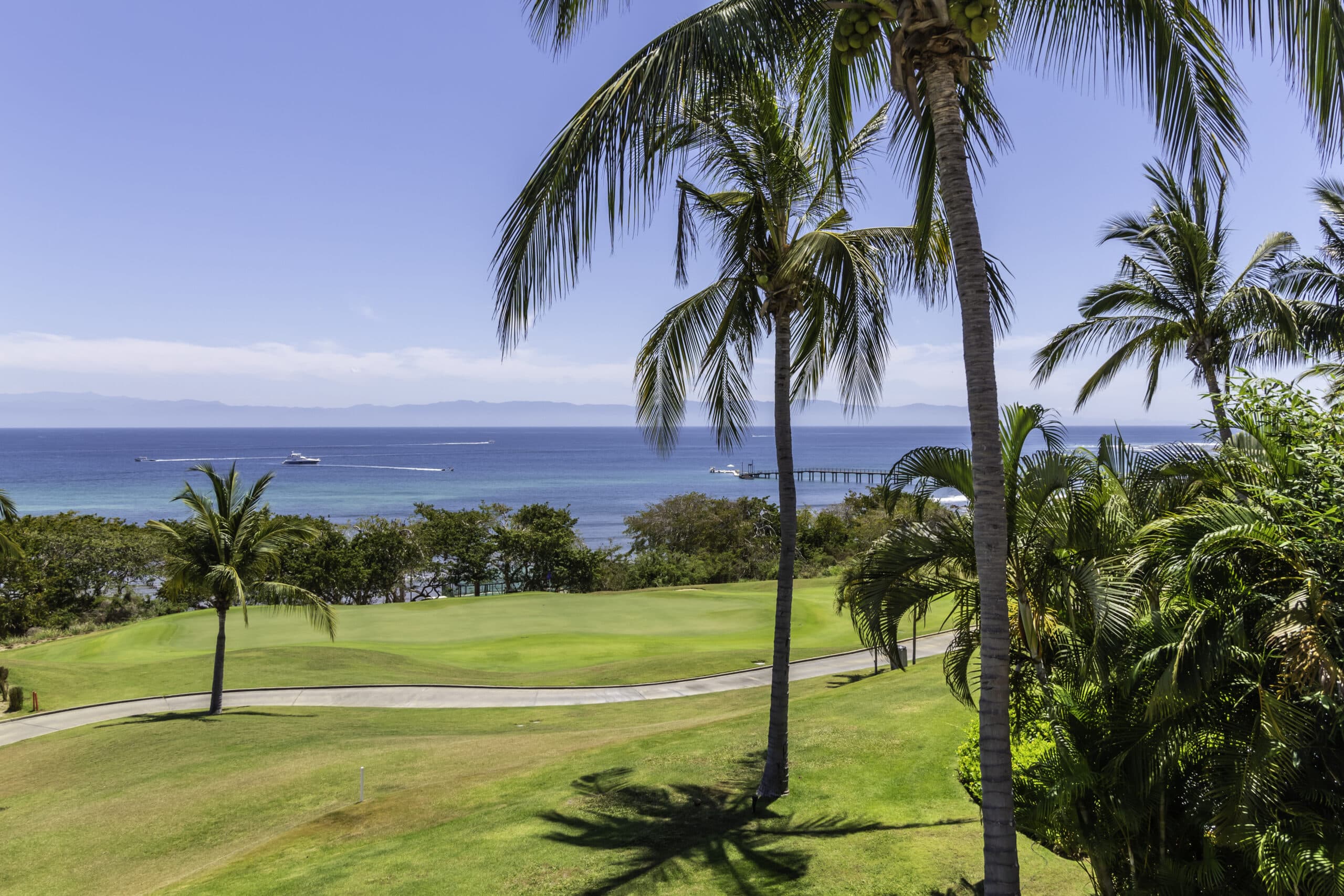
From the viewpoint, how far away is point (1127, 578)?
554 cm

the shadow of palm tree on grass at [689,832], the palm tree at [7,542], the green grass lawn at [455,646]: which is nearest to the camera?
the shadow of palm tree on grass at [689,832]

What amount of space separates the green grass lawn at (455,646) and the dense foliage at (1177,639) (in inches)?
534

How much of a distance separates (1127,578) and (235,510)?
55.0 feet

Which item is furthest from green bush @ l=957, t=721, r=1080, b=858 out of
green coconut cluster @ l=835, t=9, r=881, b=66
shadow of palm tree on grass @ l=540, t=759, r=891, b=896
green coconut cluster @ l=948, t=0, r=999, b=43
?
green coconut cluster @ l=835, t=9, r=881, b=66

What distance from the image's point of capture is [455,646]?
23.1m

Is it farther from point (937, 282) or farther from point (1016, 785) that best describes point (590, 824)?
point (937, 282)

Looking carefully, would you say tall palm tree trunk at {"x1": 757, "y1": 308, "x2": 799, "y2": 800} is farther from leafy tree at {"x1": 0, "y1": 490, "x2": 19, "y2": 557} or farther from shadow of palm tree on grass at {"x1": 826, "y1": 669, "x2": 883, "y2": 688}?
leafy tree at {"x1": 0, "y1": 490, "x2": 19, "y2": 557}

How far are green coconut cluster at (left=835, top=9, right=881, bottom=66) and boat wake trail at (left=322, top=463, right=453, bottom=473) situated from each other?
154 metres

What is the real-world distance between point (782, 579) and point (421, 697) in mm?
11653

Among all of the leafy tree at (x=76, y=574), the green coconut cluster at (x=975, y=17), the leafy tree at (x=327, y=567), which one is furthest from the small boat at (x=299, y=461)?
the green coconut cluster at (x=975, y=17)

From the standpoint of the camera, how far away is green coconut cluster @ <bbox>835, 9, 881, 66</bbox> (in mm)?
5051

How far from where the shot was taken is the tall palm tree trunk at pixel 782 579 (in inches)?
359

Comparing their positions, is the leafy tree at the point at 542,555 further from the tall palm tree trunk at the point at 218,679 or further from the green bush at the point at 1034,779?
the green bush at the point at 1034,779

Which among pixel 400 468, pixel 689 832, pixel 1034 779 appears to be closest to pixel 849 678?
pixel 689 832
